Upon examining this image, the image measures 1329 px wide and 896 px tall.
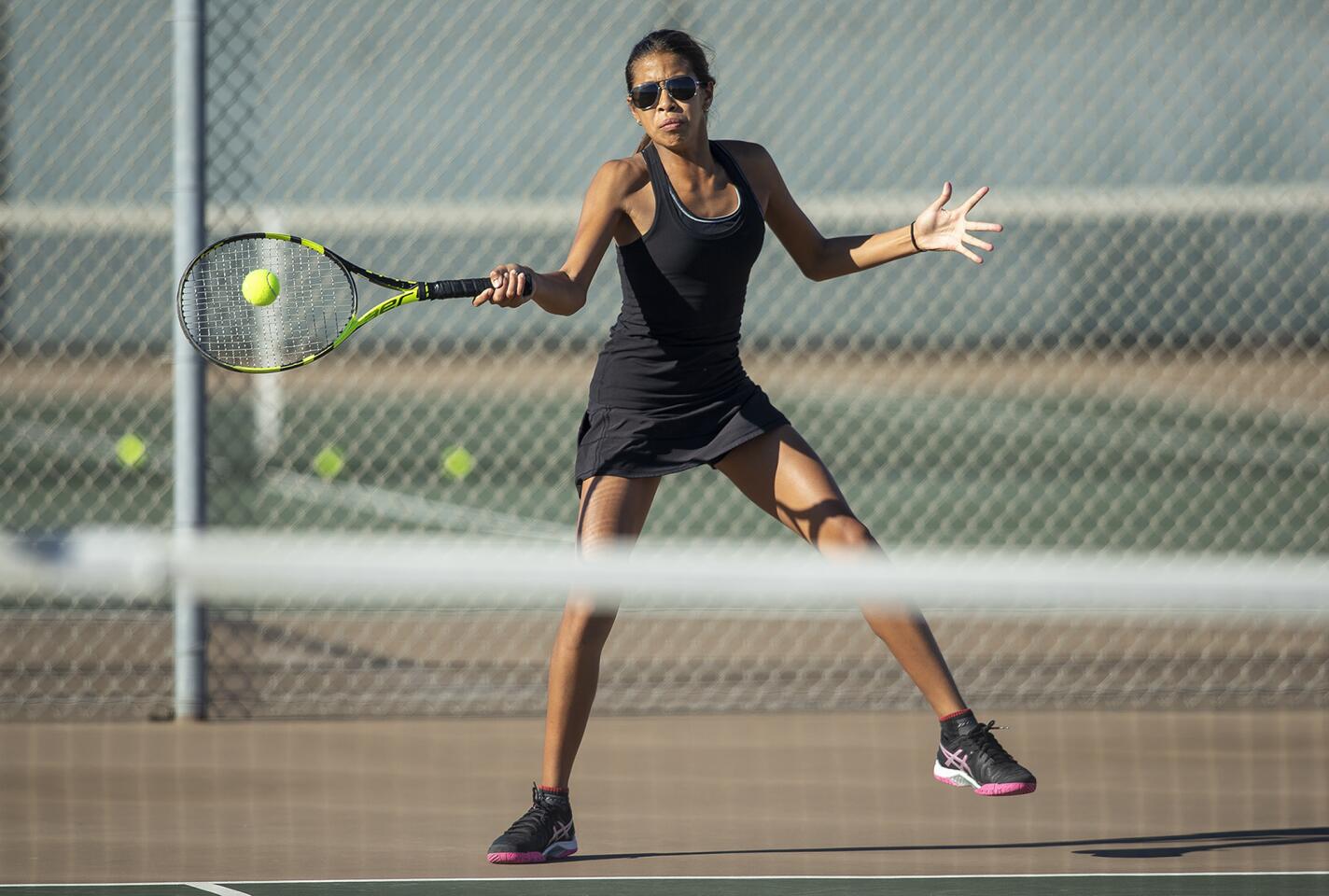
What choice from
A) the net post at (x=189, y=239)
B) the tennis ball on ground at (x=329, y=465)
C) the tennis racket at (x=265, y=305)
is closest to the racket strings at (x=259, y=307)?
the tennis racket at (x=265, y=305)

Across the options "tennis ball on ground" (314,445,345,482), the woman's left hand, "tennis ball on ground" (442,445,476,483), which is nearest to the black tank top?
the woman's left hand

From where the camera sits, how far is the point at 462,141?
20.6 ft

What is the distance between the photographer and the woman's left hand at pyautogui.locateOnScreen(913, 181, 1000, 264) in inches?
148

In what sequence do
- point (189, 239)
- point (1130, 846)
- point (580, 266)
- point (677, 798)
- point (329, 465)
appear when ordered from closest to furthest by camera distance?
point (580, 266) → point (1130, 846) → point (677, 798) → point (189, 239) → point (329, 465)

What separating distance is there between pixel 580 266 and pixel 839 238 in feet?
2.27

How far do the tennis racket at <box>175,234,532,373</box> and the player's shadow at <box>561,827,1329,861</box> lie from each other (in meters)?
1.26

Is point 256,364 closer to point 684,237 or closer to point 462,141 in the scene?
point 684,237

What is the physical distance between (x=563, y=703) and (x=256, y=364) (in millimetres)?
958

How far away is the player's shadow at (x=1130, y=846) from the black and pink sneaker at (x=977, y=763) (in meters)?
0.37

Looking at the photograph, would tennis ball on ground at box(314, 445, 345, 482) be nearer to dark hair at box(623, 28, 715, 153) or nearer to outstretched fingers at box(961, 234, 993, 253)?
dark hair at box(623, 28, 715, 153)

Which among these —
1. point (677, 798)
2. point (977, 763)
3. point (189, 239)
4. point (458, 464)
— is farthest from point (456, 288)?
point (458, 464)

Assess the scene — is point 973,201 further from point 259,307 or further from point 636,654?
point 636,654

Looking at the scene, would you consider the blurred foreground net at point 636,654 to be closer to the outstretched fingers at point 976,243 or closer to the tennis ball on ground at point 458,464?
the outstretched fingers at point 976,243

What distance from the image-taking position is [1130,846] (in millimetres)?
4070
